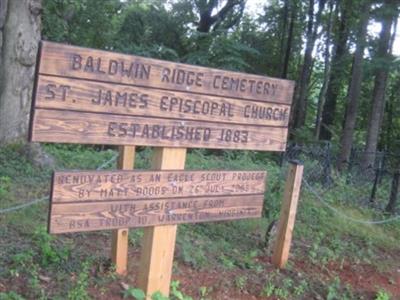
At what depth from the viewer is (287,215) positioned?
534 cm

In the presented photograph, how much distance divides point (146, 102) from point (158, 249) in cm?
110

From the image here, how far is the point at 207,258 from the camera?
16.7 feet

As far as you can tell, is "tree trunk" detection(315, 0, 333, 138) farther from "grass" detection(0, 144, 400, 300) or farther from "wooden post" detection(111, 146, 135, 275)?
"wooden post" detection(111, 146, 135, 275)

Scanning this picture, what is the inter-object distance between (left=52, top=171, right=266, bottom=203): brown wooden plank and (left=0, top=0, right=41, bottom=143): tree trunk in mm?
5156

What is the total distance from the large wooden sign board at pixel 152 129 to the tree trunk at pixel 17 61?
467 centimetres

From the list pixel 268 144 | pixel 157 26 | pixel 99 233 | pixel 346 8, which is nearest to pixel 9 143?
pixel 99 233

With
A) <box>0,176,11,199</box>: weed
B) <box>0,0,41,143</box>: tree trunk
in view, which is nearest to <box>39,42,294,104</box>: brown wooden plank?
<box>0,176,11,199</box>: weed

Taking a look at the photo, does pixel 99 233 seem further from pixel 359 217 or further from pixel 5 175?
pixel 359 217

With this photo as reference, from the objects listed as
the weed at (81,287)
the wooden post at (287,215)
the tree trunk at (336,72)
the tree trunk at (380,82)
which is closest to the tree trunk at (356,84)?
the tree trunk at (380,82)

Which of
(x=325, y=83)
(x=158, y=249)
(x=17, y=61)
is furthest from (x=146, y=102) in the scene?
Answer: (x=325, y=83)

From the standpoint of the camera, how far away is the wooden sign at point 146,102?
298 centimetres

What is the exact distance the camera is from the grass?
13.4 ft

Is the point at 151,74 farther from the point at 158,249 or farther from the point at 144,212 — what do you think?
the point at 158,249

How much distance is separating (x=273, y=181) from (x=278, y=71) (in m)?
18.4
